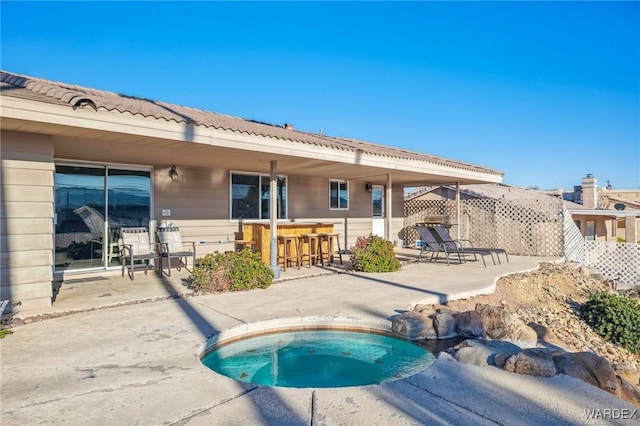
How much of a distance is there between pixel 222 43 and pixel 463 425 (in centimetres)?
1549

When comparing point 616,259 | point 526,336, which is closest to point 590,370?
point 526,336

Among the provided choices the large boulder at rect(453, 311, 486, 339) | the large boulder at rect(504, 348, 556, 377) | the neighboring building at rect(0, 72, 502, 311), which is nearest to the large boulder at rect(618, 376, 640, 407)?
the large boulder at rect(504, 348, 556, 377)

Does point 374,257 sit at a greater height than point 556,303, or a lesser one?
greater

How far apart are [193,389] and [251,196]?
303 inches

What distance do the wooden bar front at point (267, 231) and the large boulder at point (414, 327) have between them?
466 centimetres

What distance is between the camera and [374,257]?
8.94m

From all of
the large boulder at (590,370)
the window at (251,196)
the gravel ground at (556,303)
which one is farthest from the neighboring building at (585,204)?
the large boulder at (590,370)

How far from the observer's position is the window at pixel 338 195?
12.5 meters

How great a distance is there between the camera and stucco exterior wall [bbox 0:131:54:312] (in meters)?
5.08

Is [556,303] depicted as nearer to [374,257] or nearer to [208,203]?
[374,257]

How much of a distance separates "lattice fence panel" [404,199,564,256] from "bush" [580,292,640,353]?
5.38 metres

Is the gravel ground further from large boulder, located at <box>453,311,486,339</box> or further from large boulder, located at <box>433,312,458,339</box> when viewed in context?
large boulder, located at <box>433,312,458,339</box>

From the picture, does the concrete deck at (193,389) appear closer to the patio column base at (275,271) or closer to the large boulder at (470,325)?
the large boulder at (470,325)

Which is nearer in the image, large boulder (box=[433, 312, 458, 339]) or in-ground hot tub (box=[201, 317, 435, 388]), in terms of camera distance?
in-ground hot tub (box=[201, 317, 435, 388])
